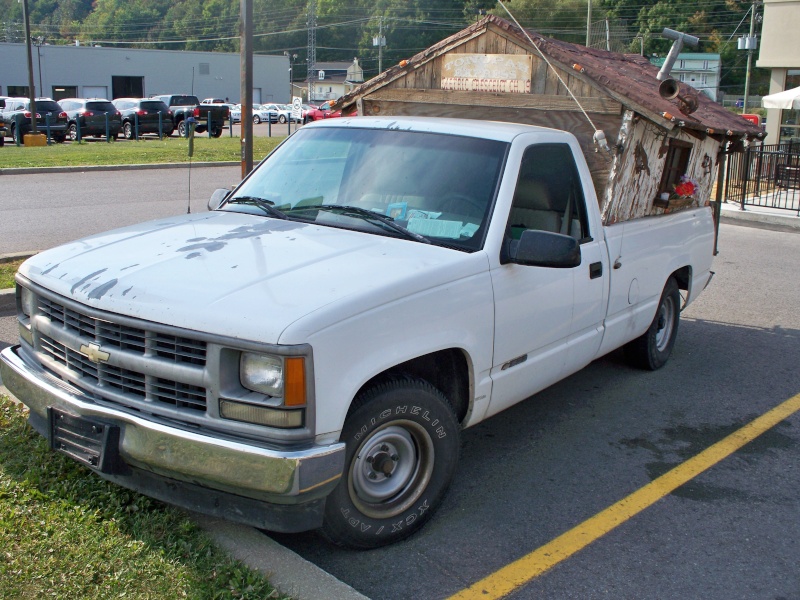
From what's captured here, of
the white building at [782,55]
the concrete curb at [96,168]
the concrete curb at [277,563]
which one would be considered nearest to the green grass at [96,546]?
the concrete curb at [277,563]

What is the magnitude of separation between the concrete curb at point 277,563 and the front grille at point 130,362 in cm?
65

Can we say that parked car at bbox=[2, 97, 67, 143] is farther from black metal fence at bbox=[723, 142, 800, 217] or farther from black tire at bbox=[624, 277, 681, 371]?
black tire at bbox=[624, 277, 681, 371]

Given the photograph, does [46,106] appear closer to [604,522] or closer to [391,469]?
[391,469]

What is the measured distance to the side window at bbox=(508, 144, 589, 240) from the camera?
4750mm

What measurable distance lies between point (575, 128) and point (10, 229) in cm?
819

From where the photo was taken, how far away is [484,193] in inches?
173

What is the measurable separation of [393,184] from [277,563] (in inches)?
79.6

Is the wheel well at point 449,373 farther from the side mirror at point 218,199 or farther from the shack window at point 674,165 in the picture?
the shack window at point 674,165

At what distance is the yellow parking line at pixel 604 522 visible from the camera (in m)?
3.58

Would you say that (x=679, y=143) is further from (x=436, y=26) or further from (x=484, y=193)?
(x=436, y=26)

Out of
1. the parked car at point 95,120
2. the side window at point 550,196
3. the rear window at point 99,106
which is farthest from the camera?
the rear window at point 99,106

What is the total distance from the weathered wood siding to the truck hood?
2.03 meters

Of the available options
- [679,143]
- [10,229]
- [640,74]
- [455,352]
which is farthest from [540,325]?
[10,229]

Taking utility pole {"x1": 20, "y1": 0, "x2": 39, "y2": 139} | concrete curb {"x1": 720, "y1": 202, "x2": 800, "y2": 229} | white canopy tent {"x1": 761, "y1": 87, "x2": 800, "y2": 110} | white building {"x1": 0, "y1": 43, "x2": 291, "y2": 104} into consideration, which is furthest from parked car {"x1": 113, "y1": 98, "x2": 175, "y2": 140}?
white building {"x1": 0, "y1": 43, "x2": 291, "y2": 104}
